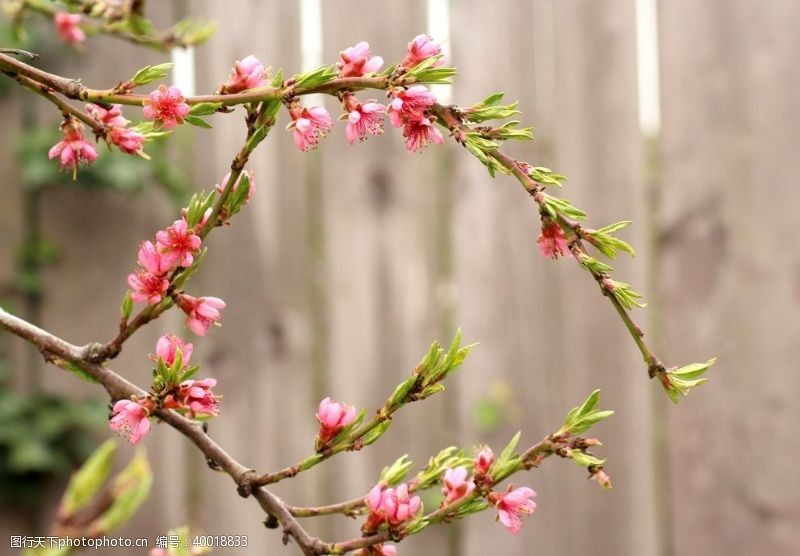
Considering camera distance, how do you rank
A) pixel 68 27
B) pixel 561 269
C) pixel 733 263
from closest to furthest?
pixel 68 27 → pixel 733 263 → pixel 561 269

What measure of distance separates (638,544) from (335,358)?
0.61 m

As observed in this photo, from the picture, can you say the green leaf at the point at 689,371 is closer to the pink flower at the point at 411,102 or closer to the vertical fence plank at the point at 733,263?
the pink flower at the point at 411,102

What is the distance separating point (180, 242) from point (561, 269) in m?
1.17

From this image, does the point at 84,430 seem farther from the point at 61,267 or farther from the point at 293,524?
the point at 293,524

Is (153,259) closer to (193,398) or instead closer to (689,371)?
(193,398)

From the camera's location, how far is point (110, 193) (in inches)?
63.7

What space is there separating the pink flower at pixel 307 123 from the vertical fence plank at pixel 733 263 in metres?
1.14

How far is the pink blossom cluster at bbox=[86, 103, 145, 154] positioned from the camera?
43 centimetres

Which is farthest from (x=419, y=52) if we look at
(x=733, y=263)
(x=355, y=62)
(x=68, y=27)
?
(x=733, y=263)

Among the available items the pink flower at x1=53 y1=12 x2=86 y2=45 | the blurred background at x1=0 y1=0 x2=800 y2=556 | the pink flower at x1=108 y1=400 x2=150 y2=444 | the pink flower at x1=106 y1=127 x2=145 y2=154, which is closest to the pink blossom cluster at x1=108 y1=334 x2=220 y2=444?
the pink flower at x1=108 y1=400 x2=150 y2=444

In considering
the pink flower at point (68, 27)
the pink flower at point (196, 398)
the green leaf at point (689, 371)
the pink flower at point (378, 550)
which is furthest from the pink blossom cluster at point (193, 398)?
the pink flower at point (68, 27)

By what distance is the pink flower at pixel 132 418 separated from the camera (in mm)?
403

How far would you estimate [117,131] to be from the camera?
17.0 inches

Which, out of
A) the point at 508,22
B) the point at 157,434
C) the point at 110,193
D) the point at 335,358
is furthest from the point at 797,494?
the point at 110,193
